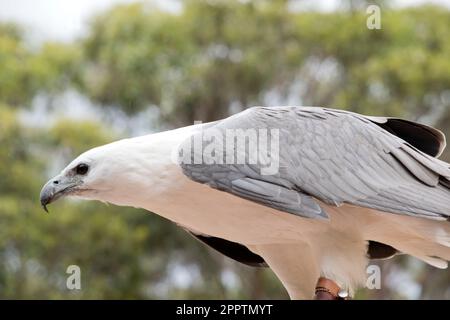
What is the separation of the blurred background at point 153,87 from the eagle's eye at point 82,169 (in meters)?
7.99

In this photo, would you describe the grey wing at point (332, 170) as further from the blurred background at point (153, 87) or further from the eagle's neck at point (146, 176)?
the blurred background at point (153, 87)

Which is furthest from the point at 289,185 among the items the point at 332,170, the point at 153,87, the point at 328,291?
the point at 153,87

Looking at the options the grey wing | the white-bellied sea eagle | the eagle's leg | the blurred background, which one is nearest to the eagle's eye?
the white-bellied sea eagle

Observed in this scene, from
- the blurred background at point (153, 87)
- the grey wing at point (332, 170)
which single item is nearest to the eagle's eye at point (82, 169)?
the grey wing at point (332, 170)

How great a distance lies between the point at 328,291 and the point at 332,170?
51cm

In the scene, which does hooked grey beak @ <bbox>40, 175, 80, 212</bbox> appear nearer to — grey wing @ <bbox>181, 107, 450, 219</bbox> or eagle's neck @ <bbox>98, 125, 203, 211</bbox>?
eagle's neck @ <bbox>98, 125, 203, 211</bbox>

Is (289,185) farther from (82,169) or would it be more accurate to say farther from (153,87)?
(153,87)

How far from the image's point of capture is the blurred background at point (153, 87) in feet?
39.4

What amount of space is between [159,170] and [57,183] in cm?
44
